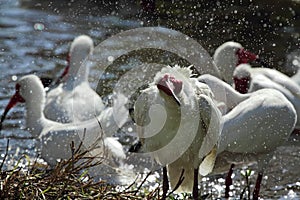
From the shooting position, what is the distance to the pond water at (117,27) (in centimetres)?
999

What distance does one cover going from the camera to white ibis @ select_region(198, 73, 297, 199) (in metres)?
6.12

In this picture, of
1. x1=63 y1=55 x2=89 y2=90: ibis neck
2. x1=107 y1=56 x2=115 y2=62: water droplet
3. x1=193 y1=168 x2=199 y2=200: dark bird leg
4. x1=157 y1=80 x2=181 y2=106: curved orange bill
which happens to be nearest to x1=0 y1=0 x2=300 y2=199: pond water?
x1=107 y1=56 x2=115 y2=62: water droplet

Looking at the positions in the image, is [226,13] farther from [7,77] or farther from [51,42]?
[7,77]

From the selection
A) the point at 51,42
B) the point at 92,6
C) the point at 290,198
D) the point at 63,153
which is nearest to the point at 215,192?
the point at 290,198

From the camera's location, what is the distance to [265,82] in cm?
766

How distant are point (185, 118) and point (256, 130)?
116 cm

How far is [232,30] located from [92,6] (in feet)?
9.57

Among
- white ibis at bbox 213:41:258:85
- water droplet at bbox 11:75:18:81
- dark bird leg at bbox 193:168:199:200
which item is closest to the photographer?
dark bird leg at bbox 193:168:199:200

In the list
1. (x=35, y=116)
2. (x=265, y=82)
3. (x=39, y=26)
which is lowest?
(x=39, y=26)

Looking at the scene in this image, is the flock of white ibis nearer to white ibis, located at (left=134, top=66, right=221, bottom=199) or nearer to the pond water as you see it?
white ibis, located at (left=134, top=66, right=221, bottom=199)

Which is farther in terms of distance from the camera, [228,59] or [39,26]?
[39,26]

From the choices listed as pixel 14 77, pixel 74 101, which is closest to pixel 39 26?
pixel 14 77

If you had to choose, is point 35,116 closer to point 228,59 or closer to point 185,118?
point 228,59

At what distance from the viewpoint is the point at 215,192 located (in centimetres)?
662
